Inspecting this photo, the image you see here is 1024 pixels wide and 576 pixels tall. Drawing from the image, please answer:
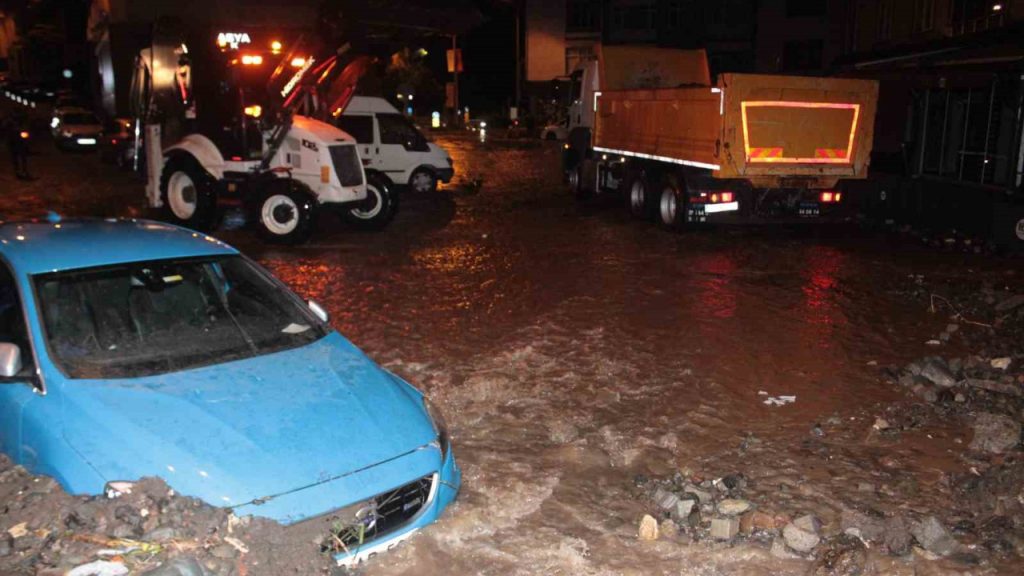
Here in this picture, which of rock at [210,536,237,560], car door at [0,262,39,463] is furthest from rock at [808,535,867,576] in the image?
car door at [0,262,39,463]

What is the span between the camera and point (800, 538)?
14.7ft

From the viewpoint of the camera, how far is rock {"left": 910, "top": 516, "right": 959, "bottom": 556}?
444 centimetres

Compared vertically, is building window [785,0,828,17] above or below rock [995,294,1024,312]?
above

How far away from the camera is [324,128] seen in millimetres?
13789

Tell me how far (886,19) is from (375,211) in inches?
631

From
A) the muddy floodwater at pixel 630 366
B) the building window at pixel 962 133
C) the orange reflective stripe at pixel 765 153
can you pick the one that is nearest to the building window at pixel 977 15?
the building window at pixel 962 133

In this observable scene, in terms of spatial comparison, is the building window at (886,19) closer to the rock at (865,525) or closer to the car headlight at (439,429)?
the rock at (865,525)

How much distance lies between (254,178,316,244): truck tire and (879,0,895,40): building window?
17.4 meters

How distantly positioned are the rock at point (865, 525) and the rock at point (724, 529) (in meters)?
0.62

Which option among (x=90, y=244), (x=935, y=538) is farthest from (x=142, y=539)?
(x=935, y=538)

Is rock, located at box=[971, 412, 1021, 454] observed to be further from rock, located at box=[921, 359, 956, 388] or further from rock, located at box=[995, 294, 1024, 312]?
rock, located at box=[995, 294, 1024, 312]

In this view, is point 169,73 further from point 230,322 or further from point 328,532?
point 328,532

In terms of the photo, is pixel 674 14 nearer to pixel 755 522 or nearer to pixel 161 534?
pixel 755 522

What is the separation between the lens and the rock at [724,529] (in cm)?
457
